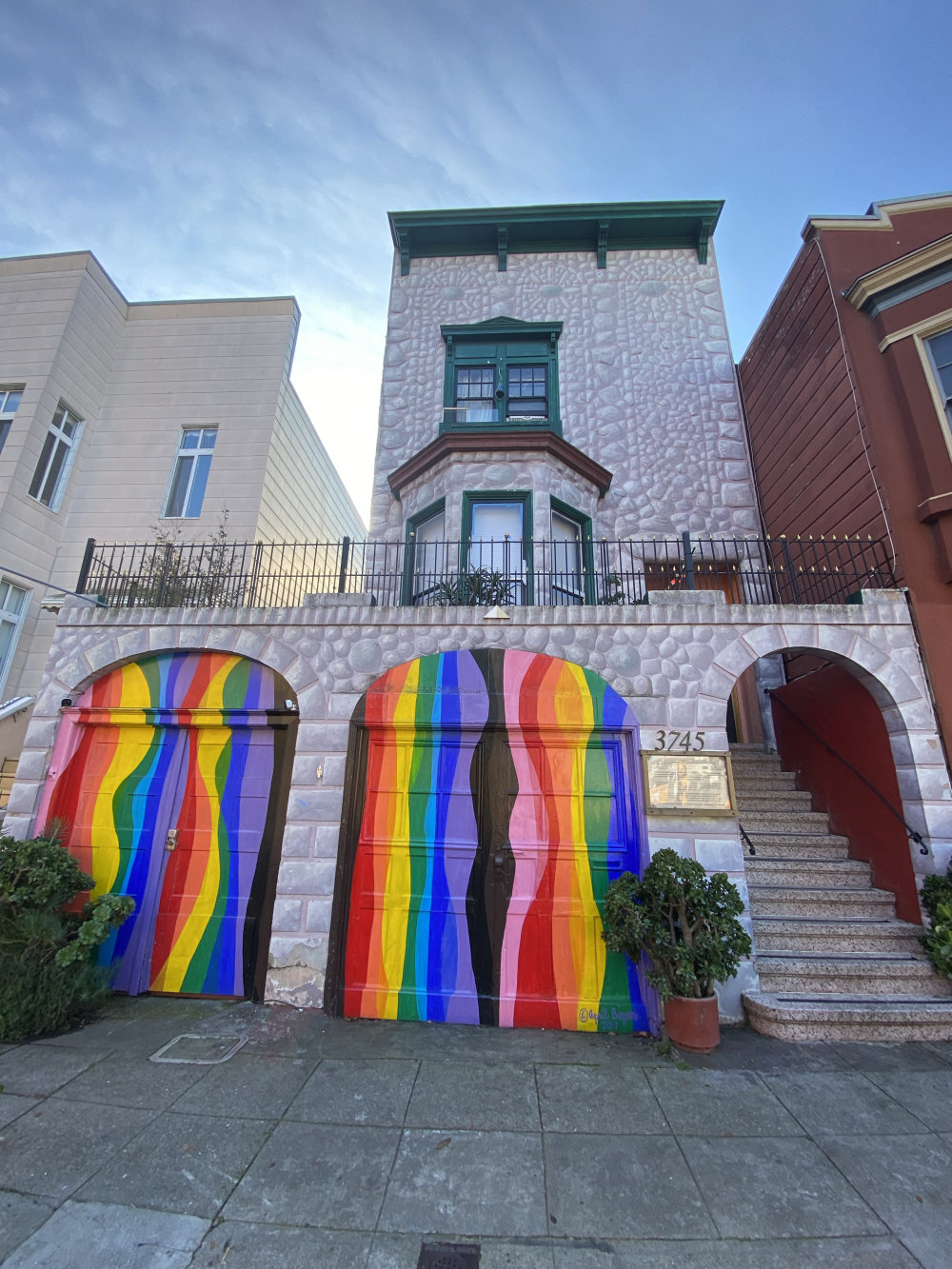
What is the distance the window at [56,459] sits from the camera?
10367 mm

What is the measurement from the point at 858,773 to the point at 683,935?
130 inches

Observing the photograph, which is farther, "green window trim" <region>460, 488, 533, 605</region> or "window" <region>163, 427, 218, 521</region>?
"window" <region>163, 427, 218, 521</region>

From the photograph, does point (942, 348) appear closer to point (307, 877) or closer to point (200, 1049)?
point (307, 877)

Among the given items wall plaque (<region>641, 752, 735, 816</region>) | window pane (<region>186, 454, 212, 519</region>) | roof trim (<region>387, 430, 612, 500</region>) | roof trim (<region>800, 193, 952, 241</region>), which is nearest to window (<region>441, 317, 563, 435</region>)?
roof trim (<region>387, 430, 612, 500</region>)

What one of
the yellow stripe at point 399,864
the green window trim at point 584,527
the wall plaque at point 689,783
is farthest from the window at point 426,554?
the wall plaque at point 689,783

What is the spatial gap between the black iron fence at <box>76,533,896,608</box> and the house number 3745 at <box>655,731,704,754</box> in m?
1.79

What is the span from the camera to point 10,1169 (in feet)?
10.4

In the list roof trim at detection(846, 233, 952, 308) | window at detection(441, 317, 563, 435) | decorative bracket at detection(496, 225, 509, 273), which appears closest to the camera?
roof trim at detection(846, 233, 952, 308)

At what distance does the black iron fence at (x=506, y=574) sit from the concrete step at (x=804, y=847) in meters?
2.98

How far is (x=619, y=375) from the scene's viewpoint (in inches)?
414

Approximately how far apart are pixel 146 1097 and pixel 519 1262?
287cm

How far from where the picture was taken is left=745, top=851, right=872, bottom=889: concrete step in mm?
6395

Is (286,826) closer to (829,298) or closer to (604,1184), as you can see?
(604,1184)

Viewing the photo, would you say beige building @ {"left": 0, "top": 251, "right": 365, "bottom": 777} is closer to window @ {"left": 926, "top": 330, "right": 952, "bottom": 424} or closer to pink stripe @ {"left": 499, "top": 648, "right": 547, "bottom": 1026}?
pink stripe @ {"left": 499, "top": 648, "right": 547, "bottom": 1026}
